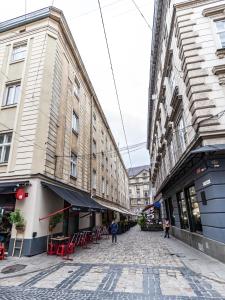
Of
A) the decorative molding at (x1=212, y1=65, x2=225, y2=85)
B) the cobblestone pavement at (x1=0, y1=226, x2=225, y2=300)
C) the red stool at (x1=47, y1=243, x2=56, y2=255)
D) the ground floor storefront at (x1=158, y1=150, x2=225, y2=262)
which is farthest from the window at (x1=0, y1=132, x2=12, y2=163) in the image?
the decorative molding at (x1=212, y1=65, x2=225, y2=85)

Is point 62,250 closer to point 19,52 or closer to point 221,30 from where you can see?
point 19,52

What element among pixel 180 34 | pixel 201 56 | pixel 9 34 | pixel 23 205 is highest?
pixel 9 34

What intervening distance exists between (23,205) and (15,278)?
436cm

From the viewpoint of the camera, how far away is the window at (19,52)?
14.9 metres

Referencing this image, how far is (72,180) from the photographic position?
50.4 ft

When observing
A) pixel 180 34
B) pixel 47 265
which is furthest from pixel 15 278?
pixel 180 34

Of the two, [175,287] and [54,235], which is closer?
[175,287]

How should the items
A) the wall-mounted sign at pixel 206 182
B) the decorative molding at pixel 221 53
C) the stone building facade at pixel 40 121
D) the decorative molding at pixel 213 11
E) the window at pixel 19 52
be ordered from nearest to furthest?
the wall-mounted sign at pixel 206 182
the decorative molding at pixel 221 53
the stone building facade at pixel 40 121
the decorative molding at pixel 213 11
the window at pixel 19 52

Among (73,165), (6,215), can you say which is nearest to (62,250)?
(6,215)

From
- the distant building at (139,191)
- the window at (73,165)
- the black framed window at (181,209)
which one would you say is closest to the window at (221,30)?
the black framed window at (181,209)

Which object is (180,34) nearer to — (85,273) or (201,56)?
(201,56)

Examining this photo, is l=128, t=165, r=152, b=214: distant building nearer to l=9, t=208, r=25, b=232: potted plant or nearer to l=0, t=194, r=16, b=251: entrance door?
l=0, t=194, r=16, b=251: entrance door

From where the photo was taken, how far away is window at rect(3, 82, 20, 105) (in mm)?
13385

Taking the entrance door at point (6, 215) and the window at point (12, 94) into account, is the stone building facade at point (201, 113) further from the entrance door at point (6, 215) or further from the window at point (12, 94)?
the window at point (12, 94)
